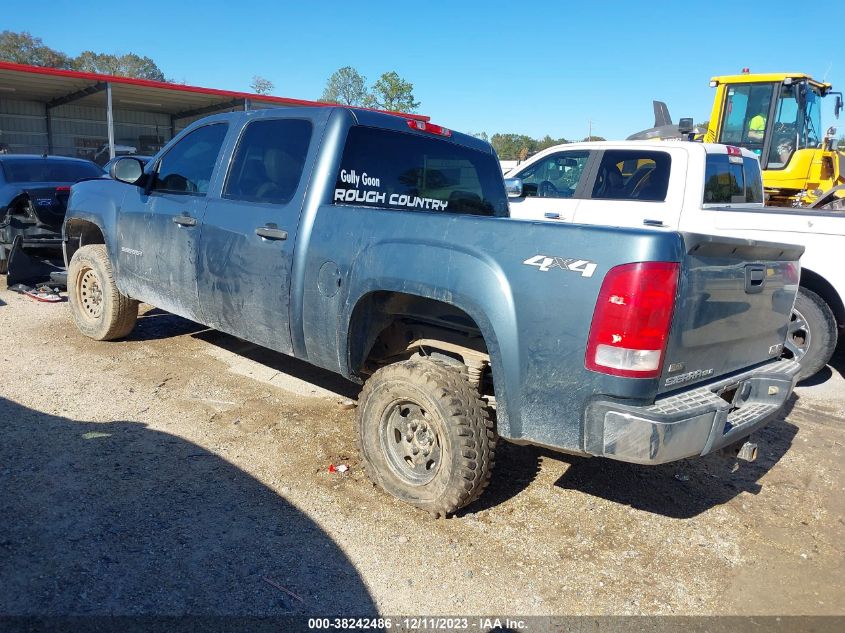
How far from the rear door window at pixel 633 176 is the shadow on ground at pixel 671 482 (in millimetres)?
3000

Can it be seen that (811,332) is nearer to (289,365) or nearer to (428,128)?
(428,128)

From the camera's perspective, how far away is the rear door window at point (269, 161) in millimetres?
3984

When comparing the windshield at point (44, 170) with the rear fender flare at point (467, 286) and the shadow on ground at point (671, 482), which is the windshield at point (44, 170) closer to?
the rear fender flare at point (467, 286)

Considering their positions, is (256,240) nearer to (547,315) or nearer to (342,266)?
(342,266)

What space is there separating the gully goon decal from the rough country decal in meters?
1.47

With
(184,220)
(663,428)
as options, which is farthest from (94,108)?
(663,428)

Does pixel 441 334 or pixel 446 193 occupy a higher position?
pixel 446 193

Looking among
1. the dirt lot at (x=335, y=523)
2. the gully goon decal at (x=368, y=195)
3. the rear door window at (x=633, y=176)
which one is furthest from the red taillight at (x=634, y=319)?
the rear door window at (x=633, y=176)

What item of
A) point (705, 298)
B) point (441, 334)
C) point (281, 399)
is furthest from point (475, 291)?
point (281, 399)

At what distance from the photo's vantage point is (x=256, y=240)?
4.02m

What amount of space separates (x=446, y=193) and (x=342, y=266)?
1236 millimetres

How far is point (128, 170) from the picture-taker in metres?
4.97

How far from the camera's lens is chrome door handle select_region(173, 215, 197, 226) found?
14.8 ft

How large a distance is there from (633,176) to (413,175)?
3.37 metres
